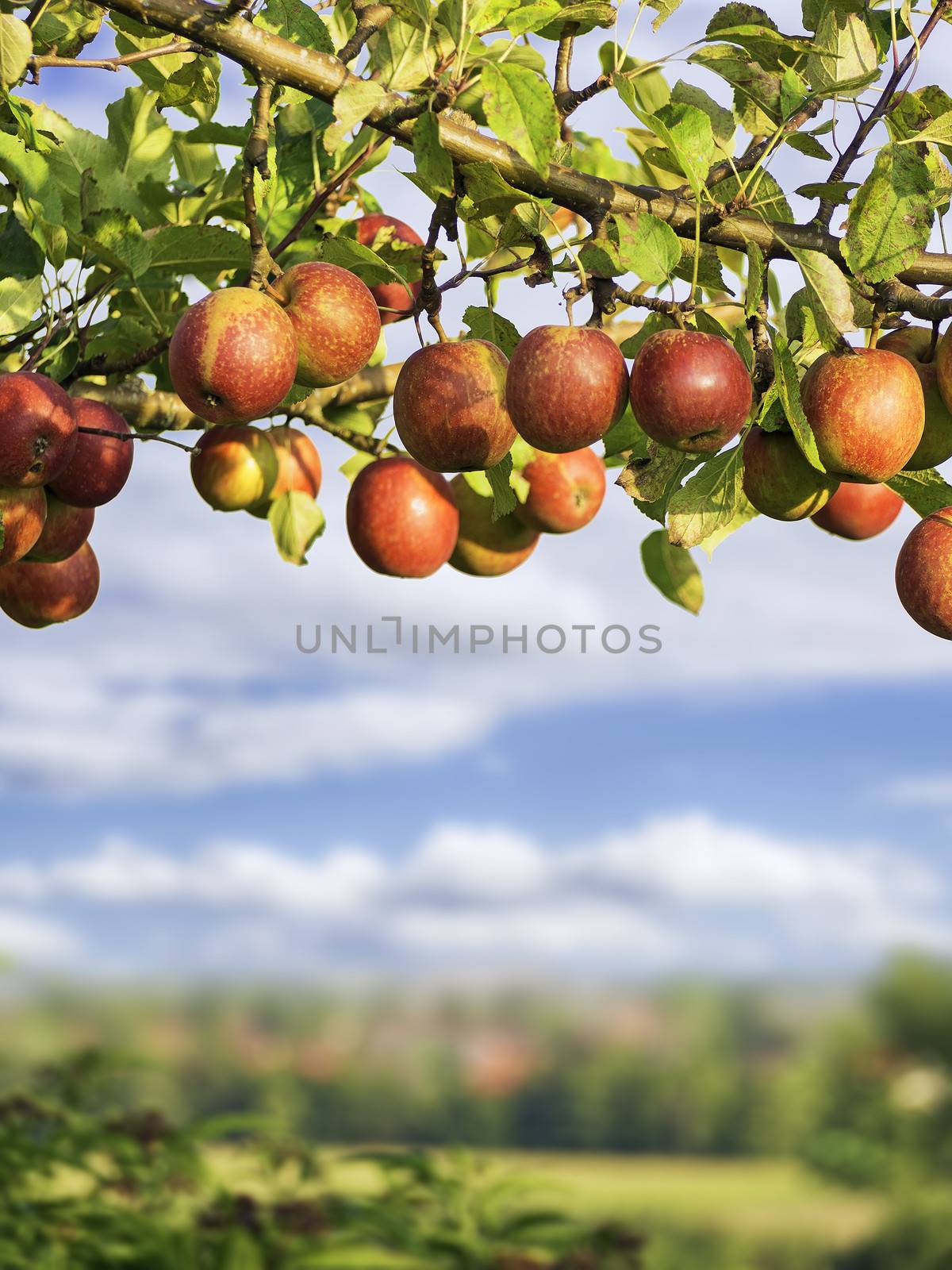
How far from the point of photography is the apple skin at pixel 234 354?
149 centimetres

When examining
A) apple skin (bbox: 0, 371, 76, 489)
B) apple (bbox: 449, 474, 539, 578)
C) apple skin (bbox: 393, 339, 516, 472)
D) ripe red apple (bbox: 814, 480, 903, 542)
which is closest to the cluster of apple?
apple skin (bbox: 0, 371, 76, 489)

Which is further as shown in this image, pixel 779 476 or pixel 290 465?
pixel 290 465

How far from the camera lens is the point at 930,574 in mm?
1603

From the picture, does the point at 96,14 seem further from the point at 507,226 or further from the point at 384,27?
the point at 507,226

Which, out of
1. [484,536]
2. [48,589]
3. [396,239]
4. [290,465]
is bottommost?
[48,589]

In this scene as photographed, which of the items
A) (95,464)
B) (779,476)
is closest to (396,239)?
(95,464)

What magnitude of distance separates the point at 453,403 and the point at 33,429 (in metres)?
0.54

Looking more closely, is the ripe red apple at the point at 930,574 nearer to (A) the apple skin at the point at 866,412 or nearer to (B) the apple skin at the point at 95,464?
(A) the apple skin at the point at 866,412

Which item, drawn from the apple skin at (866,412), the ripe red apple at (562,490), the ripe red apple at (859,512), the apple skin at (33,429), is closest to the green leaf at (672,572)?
the ripe red apple at (562,490)

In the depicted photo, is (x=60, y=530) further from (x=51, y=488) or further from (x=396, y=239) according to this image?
(x=396, y=239)

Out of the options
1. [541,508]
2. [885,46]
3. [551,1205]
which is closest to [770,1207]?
[551,1205]

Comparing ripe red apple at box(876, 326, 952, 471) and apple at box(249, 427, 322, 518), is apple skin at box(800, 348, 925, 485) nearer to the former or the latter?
ripe red apple at box(876, 326, 952, 471)

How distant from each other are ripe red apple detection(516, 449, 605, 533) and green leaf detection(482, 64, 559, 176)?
0.99 m

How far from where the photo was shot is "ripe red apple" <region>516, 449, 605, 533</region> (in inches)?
90.6
